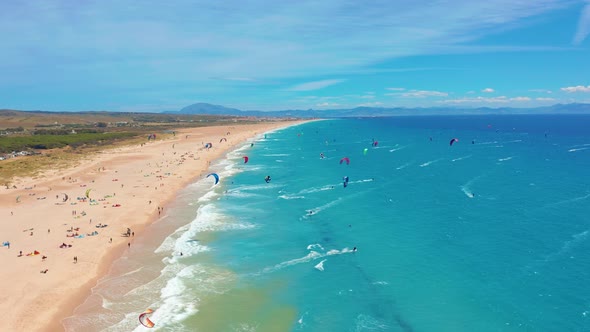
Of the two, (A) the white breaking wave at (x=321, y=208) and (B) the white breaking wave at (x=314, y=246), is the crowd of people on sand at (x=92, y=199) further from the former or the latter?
(A) the white breaking wave at (x=321, y=208)

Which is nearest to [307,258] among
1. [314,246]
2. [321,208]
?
[314,246]

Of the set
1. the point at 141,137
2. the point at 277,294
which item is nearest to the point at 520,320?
the point at 277,294

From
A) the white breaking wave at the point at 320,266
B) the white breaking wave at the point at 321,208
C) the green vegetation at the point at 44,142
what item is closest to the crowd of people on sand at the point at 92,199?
the white breaking wave at the point at 320,266

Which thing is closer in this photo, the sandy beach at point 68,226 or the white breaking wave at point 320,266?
the sandy beach at point 68,226

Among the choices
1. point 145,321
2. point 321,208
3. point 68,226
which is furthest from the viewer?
point 321,208

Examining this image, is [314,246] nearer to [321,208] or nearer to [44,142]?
[321,208]

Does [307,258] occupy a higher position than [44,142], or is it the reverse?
[44,142]

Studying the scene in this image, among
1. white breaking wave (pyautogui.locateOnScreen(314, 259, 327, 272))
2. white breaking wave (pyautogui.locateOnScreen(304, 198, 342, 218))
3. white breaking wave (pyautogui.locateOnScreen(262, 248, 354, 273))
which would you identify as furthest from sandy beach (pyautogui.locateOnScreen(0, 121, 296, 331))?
white breaking wave (pyautogui.locateOnScreen(304, 198, 342, 218))
